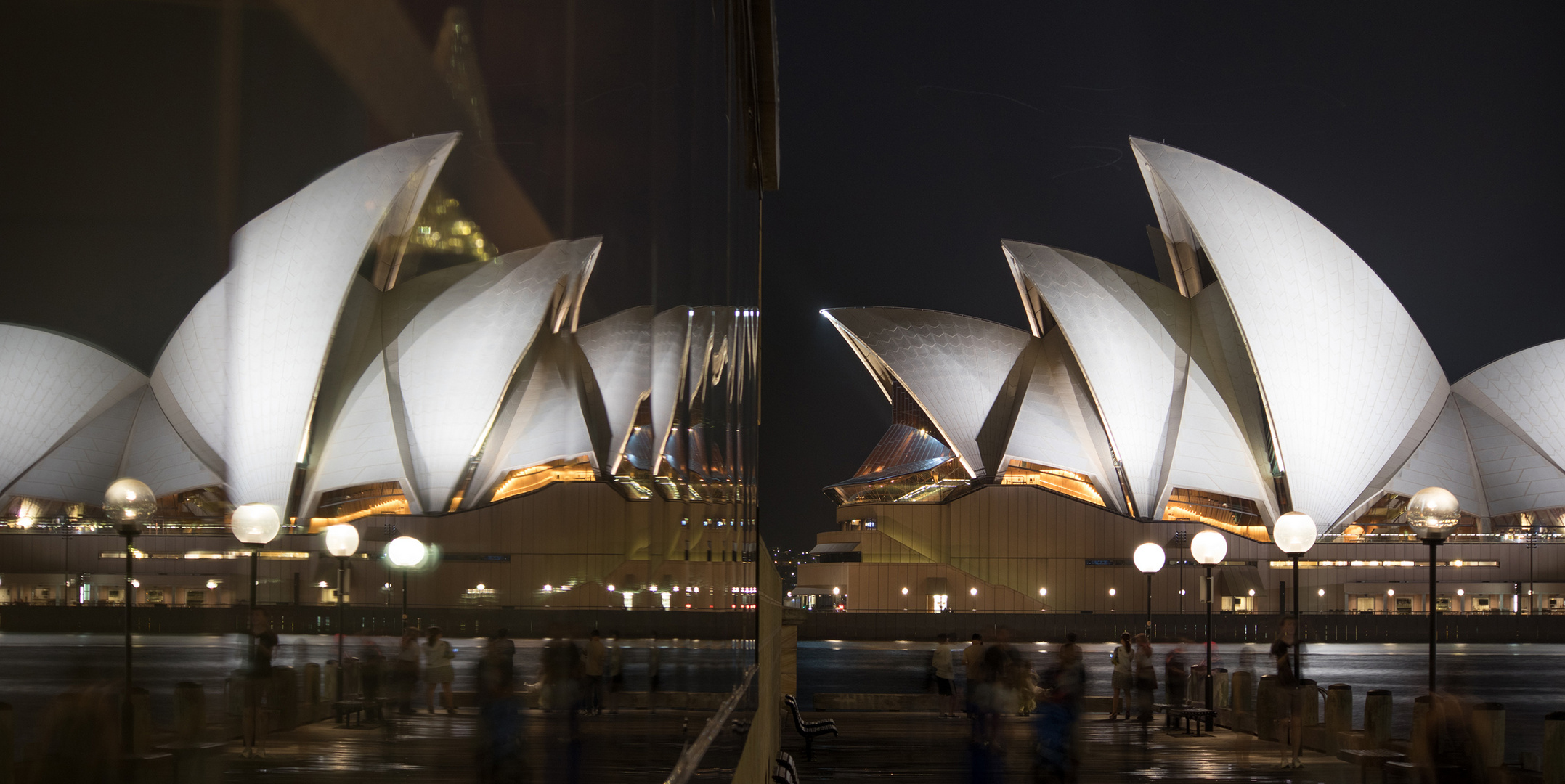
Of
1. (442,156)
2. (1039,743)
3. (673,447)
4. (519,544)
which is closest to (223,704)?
(442,156)

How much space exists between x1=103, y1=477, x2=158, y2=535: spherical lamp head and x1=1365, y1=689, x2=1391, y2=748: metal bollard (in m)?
11.0

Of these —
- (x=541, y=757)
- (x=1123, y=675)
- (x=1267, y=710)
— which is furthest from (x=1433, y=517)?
(x=541, y=757)

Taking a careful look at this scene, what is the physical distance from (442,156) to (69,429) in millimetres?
224

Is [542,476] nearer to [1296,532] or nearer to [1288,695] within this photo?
[1288,695]

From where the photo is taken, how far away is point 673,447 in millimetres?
2000

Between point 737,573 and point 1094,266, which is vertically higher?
point 1094,266

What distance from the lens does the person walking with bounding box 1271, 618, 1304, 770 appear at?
32.9 ft

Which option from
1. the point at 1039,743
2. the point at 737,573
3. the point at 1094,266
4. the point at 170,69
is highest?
the point at 1094,266

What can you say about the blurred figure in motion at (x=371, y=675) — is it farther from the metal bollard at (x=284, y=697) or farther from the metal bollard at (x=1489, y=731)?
the metal bollard at (x=1489, y=731)

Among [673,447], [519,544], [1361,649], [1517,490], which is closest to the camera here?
[519,544]

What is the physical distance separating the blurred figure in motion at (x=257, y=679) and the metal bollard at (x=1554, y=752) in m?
8.58

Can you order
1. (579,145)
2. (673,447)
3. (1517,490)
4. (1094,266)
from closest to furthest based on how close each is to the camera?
(579,145) < (673,447) < (1094,266) < (1517,490)

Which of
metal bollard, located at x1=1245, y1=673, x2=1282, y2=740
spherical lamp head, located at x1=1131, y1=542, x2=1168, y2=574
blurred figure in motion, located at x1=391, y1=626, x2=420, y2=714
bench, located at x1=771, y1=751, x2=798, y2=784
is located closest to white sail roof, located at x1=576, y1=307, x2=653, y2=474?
blurred figure in motion, located at x1=391, y1=626, x2=420, y2=714

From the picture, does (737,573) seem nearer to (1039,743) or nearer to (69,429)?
(69,429)
